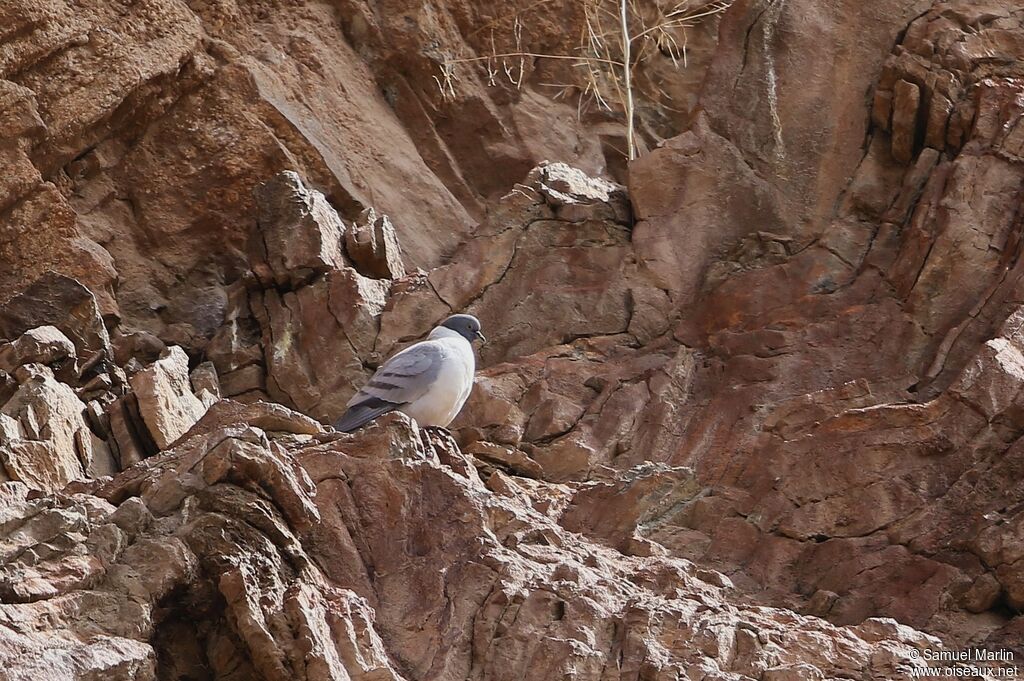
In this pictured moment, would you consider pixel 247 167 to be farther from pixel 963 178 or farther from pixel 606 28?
pixel 963 178

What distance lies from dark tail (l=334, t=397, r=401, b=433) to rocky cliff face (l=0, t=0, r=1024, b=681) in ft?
2.12

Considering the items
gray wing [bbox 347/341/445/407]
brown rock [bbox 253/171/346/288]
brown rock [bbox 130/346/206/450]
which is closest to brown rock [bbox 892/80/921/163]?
gray wing [bbox 347/341/445/407]

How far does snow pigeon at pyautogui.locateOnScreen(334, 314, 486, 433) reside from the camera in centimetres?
991

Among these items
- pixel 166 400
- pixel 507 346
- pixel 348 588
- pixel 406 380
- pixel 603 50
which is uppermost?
pixel 348 588

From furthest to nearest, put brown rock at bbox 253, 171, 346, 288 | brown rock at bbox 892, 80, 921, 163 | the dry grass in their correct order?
the dry grass → brown rock at bbox 253, 171, 346, 288 → brown rock at bbox 892, 80, 921, 163

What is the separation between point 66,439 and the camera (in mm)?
10523

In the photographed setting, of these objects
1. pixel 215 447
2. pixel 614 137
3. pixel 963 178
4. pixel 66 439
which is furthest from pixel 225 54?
pixel 215 447

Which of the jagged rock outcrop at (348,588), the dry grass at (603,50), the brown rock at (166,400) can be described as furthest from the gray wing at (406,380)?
the dry grass at (603,50)

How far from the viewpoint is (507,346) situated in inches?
489

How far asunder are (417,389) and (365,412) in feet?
1.12

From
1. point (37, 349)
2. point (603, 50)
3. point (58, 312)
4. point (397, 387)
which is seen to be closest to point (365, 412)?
point (397, 387)

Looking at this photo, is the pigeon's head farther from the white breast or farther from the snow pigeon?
the snow pigeon

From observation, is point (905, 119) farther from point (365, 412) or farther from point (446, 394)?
point (365, 412)

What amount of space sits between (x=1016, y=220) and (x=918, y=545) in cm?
285
